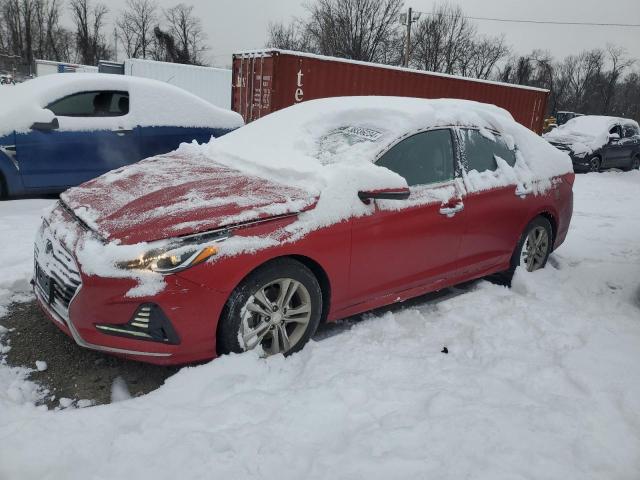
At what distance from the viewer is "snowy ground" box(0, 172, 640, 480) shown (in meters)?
2.17

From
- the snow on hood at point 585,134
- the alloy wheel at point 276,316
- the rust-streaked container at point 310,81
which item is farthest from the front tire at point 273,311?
the snow on hood at point 585,134

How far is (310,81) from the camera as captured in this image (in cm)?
1112

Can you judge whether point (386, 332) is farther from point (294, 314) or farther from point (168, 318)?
point (168, 318)

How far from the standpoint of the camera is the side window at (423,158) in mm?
3465

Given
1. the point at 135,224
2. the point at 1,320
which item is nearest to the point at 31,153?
the point at 1,320

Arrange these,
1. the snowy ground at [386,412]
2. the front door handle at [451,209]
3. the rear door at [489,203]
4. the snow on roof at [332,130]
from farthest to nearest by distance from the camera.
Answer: the rear door at [489,203] → the front door handle at [451,209] → the snow on roof at [332,130] → the snowy ground at [386,412]

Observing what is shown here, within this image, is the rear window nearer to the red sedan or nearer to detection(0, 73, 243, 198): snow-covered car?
the red sedan

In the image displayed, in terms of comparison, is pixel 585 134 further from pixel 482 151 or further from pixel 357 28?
pixel 357 28

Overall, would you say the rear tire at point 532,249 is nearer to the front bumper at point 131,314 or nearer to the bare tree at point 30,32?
the front bumper at point 131,314

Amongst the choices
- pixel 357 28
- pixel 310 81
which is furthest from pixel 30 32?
pixel 310 81

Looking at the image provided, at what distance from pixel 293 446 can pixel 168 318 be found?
2.82ft

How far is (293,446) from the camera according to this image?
2275 mm

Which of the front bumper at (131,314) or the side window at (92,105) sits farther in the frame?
the side window at (92,105)

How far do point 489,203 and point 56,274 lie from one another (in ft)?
9.98
